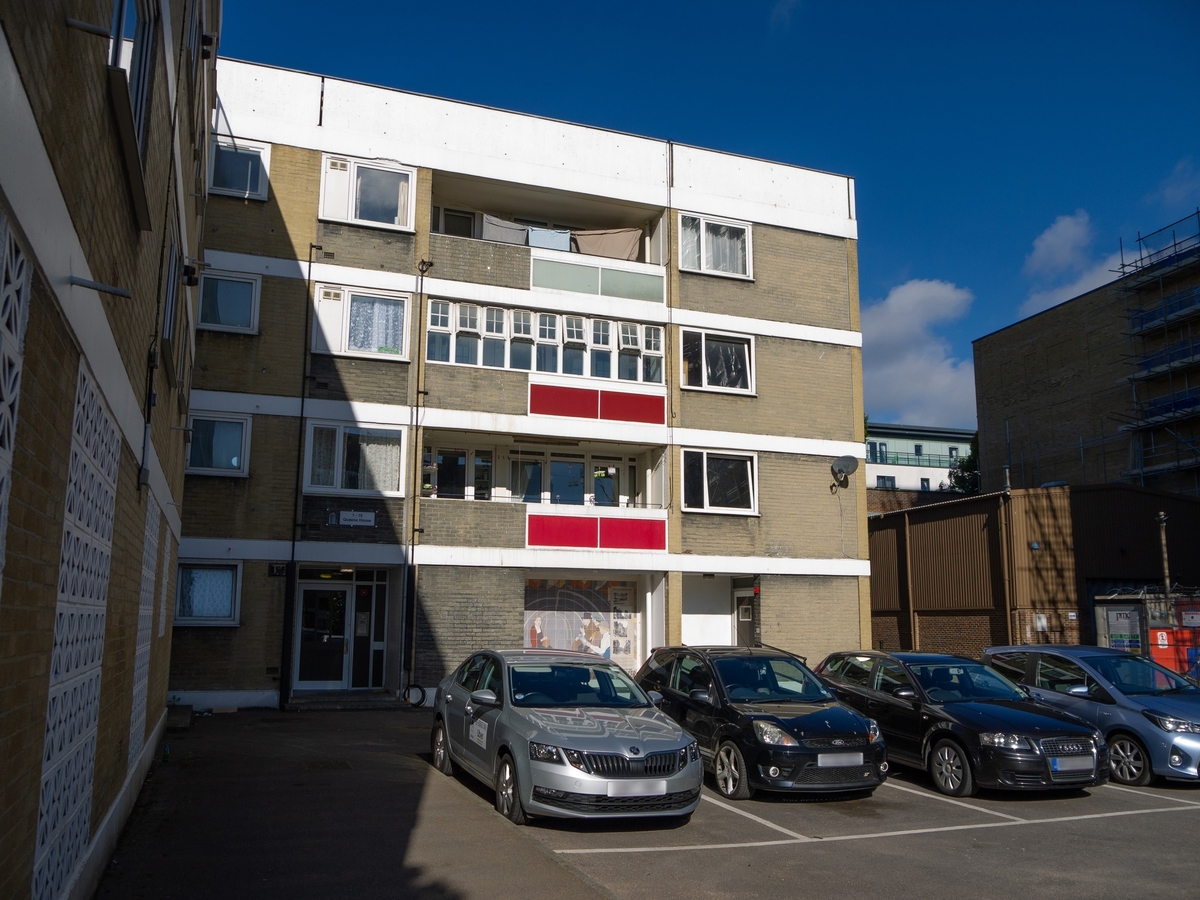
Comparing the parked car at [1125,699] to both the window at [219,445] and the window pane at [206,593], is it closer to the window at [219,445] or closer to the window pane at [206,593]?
the window pane at [206,593]

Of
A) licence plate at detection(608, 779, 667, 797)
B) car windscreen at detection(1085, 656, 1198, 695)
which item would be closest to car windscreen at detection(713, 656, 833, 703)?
licence plate at detection(608, 779, 667, 797)

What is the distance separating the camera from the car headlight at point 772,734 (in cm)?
991

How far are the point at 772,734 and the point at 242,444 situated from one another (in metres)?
12.5

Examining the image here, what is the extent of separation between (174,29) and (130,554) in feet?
13.5

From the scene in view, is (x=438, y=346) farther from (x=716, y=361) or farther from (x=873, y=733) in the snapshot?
(x=873, y=733)

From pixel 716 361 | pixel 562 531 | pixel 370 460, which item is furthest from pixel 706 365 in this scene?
pixel 370 460

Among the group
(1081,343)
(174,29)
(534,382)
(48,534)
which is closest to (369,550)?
(534,382)

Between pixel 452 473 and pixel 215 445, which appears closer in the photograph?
pixel 215 445

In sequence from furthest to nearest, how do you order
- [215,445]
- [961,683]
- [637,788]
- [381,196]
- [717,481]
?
[717,481] → [381,196] → [215,445] → [961,683] → [637,788]

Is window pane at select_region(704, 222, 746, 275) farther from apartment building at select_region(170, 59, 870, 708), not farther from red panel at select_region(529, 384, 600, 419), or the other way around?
red panel at select_region(529, 384, 600, 419)

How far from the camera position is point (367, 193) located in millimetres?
20141

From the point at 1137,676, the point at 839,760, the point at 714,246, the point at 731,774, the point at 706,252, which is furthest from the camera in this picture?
the point at 714,246

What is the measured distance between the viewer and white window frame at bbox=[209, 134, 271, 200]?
18984mm

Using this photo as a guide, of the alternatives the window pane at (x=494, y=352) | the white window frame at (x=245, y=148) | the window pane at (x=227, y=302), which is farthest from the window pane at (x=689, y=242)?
the window pane at (x=227, y=302)
